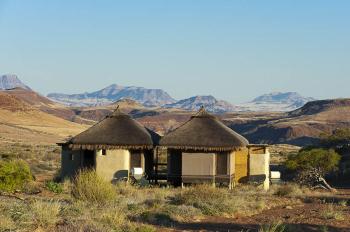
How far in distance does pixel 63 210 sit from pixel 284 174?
25.0 metres

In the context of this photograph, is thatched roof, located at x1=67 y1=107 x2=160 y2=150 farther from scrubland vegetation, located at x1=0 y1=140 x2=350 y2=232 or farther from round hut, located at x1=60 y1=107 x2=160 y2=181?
scrubland vegetation, located at x1=0 y1=140 x2=350 y2=232

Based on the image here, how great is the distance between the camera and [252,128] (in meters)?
139

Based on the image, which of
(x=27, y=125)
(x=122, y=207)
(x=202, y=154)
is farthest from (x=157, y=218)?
(x=27, y=125)

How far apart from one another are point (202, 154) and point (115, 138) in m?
3.83

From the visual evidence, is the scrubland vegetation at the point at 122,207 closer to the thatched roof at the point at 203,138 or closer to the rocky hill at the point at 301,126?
the thatched roof at the point at 203,138

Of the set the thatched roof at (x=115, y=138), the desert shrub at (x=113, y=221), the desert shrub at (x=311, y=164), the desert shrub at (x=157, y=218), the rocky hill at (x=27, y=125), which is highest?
the rocky hill at (x=27, y=125)

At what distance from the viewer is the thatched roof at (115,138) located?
1037 inches

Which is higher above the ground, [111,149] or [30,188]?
[111,149]

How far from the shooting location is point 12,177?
2144cm

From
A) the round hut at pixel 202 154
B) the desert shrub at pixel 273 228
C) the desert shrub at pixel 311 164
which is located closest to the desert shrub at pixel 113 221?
the desert shrub at pixel 273 228

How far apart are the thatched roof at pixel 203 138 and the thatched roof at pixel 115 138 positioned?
98cm

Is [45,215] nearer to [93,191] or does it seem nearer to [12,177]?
[93,191]

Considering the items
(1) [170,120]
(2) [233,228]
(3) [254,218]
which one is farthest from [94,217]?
(1) [170,120]

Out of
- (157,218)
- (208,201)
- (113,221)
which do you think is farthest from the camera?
(208,201)
